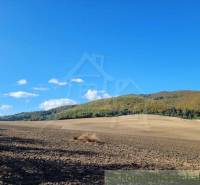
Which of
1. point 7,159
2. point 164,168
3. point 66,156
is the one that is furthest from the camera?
point 66,156

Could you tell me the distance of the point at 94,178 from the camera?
20.3 metres

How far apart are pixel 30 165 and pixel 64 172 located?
1616mm

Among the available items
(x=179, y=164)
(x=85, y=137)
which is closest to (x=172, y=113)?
(x=85, y=137)

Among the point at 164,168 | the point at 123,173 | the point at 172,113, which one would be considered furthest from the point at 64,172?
the point at 172,113

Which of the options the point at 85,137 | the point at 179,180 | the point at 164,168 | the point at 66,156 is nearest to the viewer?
the point at 179,180

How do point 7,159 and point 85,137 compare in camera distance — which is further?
point 85,137

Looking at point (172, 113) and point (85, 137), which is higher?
point (172, 113)

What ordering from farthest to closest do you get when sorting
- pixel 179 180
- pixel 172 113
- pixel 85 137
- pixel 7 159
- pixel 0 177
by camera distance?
pixel 172 113 < pixel 85 137 < pixel 7 159 < pixel 179 180 < pixel 0 177

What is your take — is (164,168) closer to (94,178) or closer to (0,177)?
(94,178)

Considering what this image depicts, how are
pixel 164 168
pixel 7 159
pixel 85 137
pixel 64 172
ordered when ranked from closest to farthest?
pixel 64 172 < pixel 7 159 < pixel 164 168 < pixel 85 137

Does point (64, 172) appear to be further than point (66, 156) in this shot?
No

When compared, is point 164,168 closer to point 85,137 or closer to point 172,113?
point 85,137

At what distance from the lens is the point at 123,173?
70.2 ft

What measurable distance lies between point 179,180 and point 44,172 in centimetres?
528
